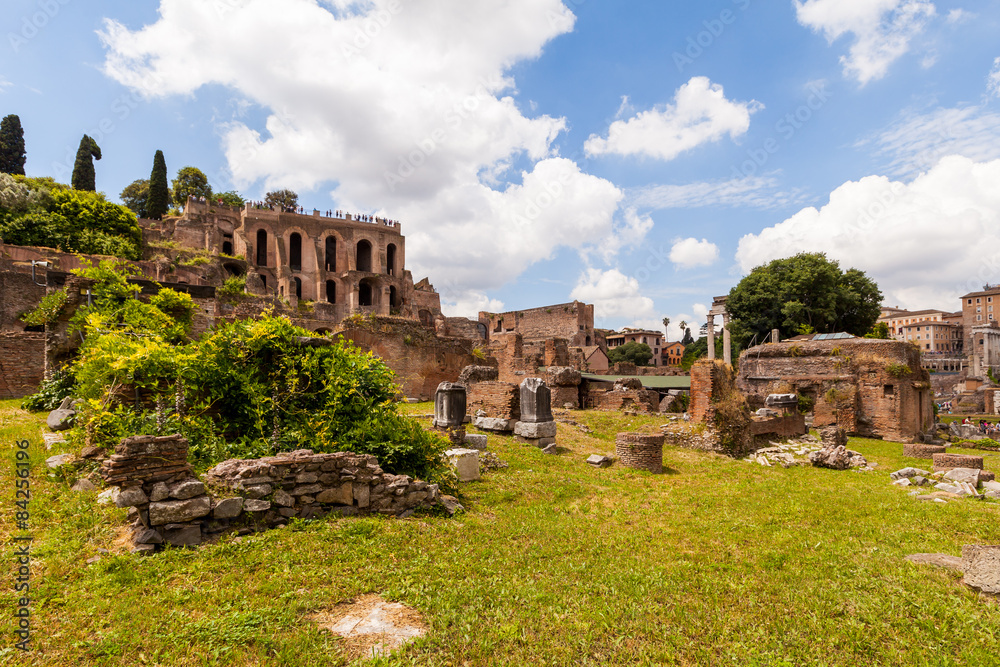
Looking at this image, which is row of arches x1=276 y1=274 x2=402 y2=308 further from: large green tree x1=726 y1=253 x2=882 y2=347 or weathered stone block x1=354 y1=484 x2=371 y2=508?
weathered stone block x1=354 y1=484 x2=371 y2=508

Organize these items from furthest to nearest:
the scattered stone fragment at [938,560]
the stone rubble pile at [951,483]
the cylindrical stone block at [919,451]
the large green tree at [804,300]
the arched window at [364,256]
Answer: the arched window at [364,256]
the large green tree at [804,300]
the cylindrical stone block at [919,451]
the stone rubble pile at [951,483]
the scattered stone fragment at [938,560]

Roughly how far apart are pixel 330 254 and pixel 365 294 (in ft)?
21.4

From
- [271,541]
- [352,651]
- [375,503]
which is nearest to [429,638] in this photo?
[352,651]

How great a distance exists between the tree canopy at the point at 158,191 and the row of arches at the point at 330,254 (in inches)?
446

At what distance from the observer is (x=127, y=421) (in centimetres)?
629

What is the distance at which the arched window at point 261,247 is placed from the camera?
159ft

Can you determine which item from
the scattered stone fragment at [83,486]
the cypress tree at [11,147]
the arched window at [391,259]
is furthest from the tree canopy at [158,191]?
the scattered stone fragment at [83,486]

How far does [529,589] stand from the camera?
4449mm

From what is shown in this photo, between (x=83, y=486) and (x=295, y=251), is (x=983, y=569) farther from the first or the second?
(x=295, y=251)

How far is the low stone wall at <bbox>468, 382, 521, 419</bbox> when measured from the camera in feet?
45.0

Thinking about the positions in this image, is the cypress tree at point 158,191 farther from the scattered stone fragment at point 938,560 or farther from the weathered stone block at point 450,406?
the scattered stone fragment at point 938,560

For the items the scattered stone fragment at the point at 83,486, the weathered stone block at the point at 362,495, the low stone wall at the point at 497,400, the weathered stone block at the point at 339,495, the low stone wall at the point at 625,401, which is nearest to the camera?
the scattered stone fragment at the point at 83,486

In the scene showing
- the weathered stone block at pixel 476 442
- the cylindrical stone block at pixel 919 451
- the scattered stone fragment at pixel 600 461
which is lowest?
the cylindrical stone block at pixel 919 451

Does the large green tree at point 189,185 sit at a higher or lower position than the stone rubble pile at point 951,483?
higher
